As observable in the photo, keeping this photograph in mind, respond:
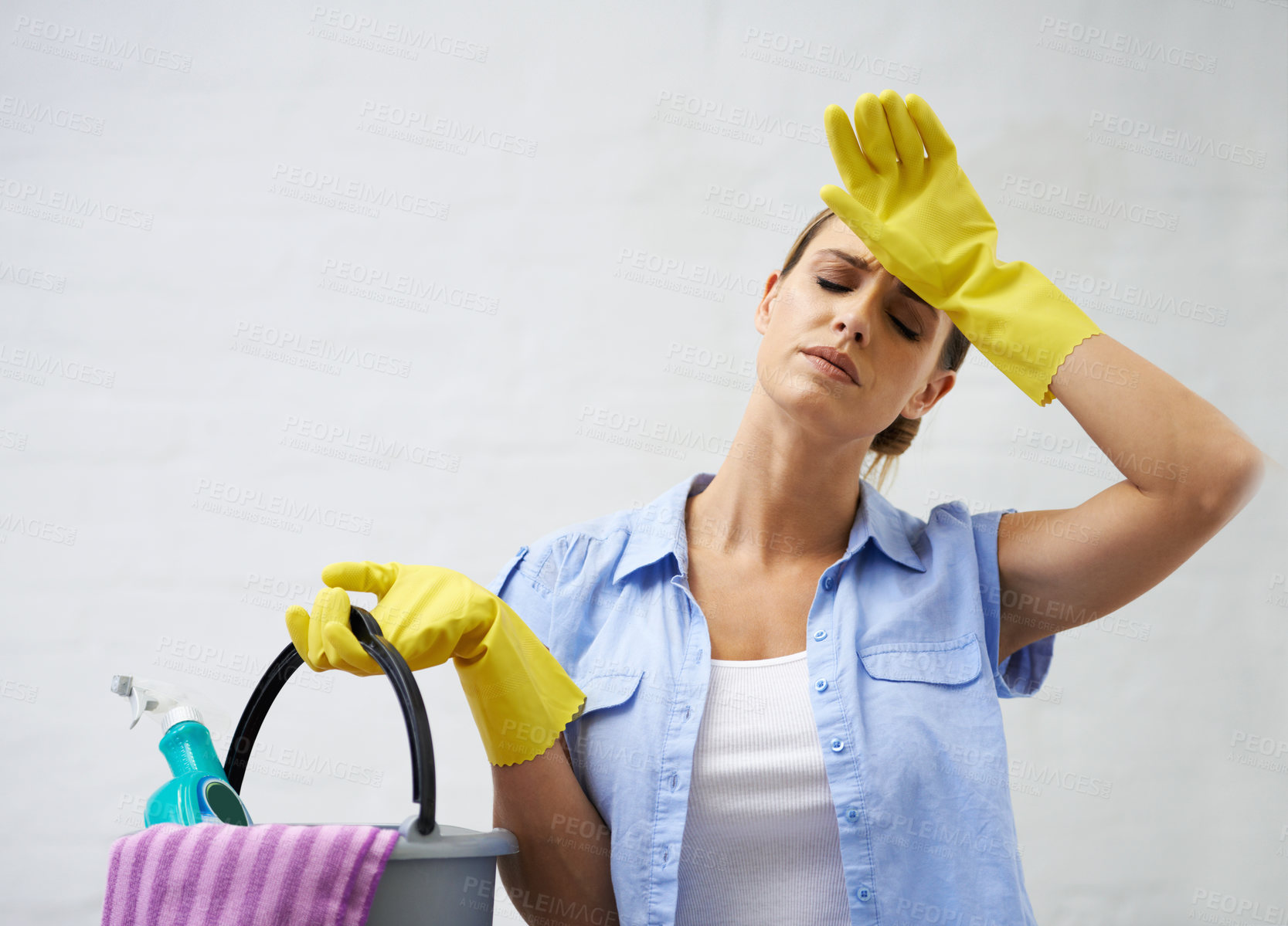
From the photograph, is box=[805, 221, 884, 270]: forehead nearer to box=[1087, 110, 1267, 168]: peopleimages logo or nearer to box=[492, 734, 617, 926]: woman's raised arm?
box=[492, 734, 617, 926]: woman's raised arm

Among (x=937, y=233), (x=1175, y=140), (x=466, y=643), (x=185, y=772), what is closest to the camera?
(x=185, y=772)

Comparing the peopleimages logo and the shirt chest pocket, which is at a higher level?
the peopleimages logo

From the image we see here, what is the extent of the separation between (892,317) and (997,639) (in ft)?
1.27

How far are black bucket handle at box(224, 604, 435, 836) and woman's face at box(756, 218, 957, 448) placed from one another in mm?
514

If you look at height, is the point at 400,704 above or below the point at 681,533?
below

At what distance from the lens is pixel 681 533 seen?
1.10 meters

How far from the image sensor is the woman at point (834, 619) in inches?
34.6

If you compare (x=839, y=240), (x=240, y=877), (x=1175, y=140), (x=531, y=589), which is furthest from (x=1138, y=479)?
(x=1175, y=140)

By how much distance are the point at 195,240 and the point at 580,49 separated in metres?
0.83

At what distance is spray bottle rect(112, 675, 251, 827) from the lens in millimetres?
701

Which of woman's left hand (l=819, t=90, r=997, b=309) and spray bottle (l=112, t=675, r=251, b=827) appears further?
woman's left hand (l=819, t=90, r=997, b=309)

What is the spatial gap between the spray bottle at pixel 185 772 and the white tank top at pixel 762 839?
415 millimetres

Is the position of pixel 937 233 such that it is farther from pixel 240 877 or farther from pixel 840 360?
pixel 240 877

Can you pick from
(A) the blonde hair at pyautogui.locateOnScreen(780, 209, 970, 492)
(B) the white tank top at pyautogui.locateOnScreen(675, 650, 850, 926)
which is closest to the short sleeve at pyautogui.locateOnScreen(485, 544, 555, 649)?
(B) the white tank top at pyautogui.locateOnScreen(675, 650, 850, 926)
